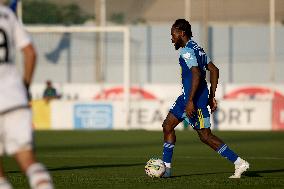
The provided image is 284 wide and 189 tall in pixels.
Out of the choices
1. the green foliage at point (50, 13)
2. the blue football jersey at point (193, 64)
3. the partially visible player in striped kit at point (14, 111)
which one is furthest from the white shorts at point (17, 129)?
the green foliage at point (50, 13)

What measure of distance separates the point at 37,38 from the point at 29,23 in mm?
2938

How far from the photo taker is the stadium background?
3048 cm

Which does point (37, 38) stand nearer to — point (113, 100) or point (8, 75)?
point (113, 100)

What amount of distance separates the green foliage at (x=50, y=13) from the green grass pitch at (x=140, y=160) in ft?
33.7

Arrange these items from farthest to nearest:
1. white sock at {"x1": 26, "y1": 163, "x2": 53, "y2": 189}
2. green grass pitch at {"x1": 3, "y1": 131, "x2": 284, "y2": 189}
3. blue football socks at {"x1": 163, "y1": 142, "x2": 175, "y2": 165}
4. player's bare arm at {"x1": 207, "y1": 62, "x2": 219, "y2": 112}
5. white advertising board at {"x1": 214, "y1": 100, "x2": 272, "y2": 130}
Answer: white advertising board at {"x1": 214, "y1": 100, "x2": 272, "y2": 130} → blue football socks at {"x1": 163, "y1": 142, "x2": 175, "y2": 165} → player's bare arm at {"x1": 207, "y1": 62, "x2": 219, "y2": 112} → green grass pitch at {"x1": 3, "y1": 131, "x2": 284, "y2": 189} → white sock at {"x1": 26, "y1": 163, "x2": 53, "y2": 189}

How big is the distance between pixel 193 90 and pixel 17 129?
18.4 feet

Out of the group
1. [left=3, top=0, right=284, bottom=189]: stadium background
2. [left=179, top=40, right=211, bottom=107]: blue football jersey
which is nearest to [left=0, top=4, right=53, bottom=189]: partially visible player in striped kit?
[left=179, top=40, right=211, bottom=107]: blue football jersey

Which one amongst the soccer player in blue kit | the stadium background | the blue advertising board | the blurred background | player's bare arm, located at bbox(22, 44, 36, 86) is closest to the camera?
player's bare arm, located at bbox(22, 44, 36, 86)

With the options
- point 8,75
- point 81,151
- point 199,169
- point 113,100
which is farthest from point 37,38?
point 8,75

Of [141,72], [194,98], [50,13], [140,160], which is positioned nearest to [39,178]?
[194,98]

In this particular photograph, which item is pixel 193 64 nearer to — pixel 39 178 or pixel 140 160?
pixel 140 160

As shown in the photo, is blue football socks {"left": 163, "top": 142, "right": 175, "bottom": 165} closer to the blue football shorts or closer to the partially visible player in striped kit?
the blue football shorts

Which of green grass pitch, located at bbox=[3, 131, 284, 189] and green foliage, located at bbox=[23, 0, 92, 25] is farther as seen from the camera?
green foliage, located at bbox=[23, 0, 92, 25]

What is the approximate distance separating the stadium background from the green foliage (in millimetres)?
40
